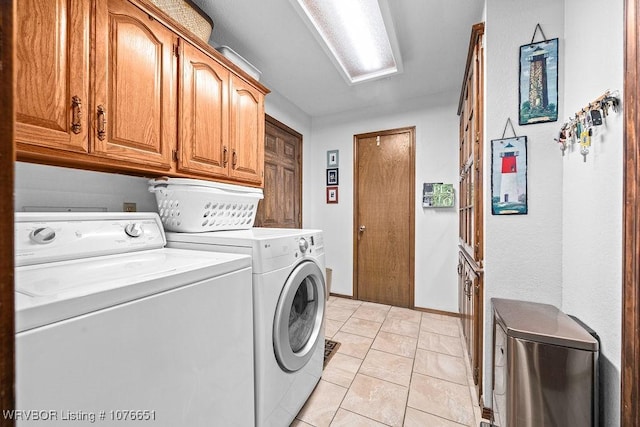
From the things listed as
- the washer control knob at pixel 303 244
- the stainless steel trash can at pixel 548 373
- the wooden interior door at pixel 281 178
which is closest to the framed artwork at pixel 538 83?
the stainless steel trash can at pixel 548 373

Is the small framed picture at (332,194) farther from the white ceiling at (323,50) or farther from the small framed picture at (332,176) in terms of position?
the white ceiling at (323,50)

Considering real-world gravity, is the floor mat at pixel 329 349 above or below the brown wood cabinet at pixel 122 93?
below

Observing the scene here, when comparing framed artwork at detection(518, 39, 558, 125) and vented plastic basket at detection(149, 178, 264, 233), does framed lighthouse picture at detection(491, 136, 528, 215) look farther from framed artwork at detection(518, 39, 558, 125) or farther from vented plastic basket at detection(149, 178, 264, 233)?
vented plastic basket at detection(149, 178, 264, 233)

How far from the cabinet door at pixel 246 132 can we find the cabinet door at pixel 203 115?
2.8 inches

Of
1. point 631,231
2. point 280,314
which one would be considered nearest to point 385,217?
point 280,314

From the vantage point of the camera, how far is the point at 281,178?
9.80ft

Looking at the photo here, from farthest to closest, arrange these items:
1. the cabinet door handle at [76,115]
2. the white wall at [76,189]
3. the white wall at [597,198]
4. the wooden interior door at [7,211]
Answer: the white wall at [76,189] → the cabinet door handle at [76,115] → the white wall at [597,198] → the wooden interior door at [7,211]

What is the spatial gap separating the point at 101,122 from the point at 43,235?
0.51 m

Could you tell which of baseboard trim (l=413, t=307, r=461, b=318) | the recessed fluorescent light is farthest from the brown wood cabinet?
baseboard trim (l=413, t=307, r=461, b=318)

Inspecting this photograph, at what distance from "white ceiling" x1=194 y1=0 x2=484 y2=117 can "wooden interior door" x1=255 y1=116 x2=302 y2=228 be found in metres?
0.46

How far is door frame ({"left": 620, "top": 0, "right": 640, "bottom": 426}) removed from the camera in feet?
2.44

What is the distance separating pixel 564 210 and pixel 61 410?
6.38 ft

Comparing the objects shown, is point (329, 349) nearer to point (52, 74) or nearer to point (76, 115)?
point (76, 115)

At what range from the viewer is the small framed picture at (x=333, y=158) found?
3420 millimetres
